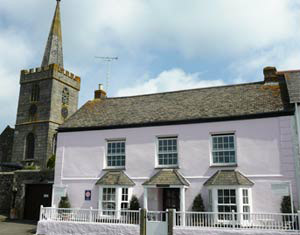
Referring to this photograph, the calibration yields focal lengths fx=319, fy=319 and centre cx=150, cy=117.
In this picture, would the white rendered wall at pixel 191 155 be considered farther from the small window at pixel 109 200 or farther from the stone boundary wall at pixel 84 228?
the stone boundary wall at pixel 84 228

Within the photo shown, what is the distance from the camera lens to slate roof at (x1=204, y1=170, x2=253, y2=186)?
47.4 ft

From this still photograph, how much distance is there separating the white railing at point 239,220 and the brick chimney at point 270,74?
7559 millimetres

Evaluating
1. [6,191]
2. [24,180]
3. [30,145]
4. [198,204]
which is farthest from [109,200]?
[30,145]

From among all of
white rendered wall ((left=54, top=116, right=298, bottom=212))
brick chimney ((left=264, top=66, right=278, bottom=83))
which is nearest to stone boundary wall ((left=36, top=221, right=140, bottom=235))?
white rendered wall ((left=54, top=116, right=298, bottom=212))

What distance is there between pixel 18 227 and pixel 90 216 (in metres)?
5.31

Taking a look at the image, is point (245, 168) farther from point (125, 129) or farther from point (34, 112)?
point (34, 112)

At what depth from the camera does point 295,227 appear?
1292 cm

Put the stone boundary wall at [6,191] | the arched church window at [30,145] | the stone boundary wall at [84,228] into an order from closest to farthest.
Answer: the stone boundary wall at [84,228]
the stone boundary wall at [6,191]
the arched church window at [30,145]

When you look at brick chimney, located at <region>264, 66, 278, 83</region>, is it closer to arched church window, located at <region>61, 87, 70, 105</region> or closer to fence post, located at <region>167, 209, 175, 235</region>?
fence post, located at <region>167, 209, 175, 235</region>

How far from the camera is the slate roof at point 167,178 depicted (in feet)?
50.9

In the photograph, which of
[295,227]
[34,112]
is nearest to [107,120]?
[295,227]

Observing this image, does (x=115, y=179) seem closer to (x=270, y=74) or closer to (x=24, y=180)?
(x=24, y=180)

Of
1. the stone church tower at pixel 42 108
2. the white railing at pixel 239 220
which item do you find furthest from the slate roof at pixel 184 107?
the stone church tower at pixel 42 108

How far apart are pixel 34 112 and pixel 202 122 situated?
29419mm
